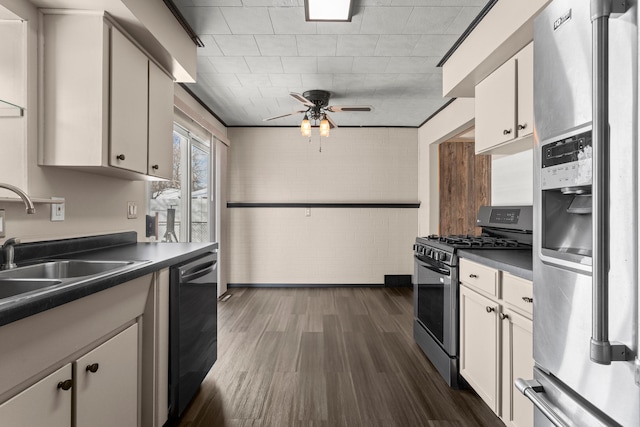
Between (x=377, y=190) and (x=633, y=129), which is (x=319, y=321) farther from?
(x=633, y=129)

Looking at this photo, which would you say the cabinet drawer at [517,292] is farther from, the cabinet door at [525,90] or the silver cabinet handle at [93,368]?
the silver cabinet handle at [93,368]

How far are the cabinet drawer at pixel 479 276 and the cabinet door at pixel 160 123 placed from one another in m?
2.05

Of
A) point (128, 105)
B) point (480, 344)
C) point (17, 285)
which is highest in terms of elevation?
point (128, 105)

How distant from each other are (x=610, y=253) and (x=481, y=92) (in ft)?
7.03

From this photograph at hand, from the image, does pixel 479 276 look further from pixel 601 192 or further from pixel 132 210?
pixel 132 210

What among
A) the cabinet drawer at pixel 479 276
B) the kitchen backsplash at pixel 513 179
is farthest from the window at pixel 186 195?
the kitchen backsplash at pixel 513 179

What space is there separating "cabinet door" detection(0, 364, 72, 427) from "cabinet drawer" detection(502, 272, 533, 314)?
177 cm

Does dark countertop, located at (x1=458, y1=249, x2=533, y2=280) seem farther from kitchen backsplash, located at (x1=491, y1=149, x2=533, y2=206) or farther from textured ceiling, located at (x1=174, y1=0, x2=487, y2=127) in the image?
textured ceiling, located at (x1=174, y1=0, x2=487, y2=127)

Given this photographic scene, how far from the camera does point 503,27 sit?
6.56 ft

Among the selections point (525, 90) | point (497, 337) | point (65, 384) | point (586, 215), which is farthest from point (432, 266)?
point (65, 384)

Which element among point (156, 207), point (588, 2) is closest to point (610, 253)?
point (588, 2)

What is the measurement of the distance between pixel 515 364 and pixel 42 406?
6.06ft

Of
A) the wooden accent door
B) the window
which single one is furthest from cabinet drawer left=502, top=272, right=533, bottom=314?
the wooden accent door

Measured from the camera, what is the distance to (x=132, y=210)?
2.45m
